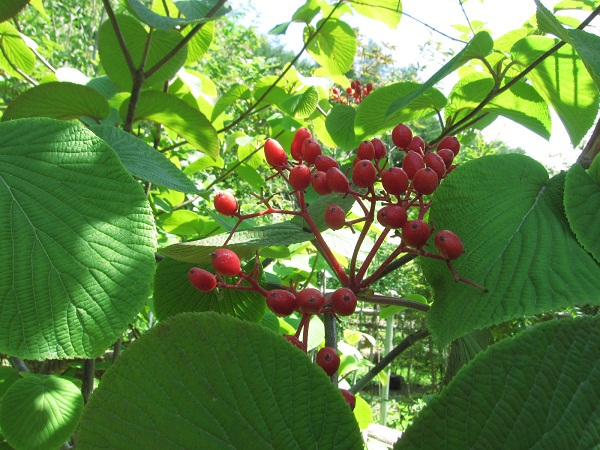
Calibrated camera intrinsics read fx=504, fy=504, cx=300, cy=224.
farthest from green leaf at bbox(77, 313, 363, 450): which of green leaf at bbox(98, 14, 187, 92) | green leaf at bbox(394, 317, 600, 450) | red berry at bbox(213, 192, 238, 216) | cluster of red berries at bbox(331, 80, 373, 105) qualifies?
cluster of red berries at bbox(331, 80, 373, 105)

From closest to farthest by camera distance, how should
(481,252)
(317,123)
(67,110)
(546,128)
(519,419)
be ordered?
1. (519,419)
2. (481,252)
3. (546,128)
4. (67,110)
5. (317,123)

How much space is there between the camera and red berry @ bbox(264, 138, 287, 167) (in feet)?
2.43

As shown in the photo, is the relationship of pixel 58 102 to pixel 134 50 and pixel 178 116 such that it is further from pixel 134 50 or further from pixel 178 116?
pixel 134 50

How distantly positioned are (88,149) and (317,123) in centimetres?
139

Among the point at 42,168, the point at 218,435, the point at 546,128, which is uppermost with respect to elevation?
the point at 546,128

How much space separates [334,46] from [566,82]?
0.96 meters

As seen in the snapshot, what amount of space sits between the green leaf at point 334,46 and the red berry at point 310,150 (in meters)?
1.02

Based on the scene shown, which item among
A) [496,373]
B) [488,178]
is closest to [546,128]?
[488,178]

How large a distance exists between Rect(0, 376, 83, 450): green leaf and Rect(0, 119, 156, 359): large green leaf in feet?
2.48

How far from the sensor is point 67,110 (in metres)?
1.18

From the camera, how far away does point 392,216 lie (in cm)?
57

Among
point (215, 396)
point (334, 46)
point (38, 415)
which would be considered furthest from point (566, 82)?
point (38, 415)

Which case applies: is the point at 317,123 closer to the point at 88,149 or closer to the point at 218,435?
the point at 88,149

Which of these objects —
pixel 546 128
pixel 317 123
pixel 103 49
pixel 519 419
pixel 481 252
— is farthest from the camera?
pixel 317 123
